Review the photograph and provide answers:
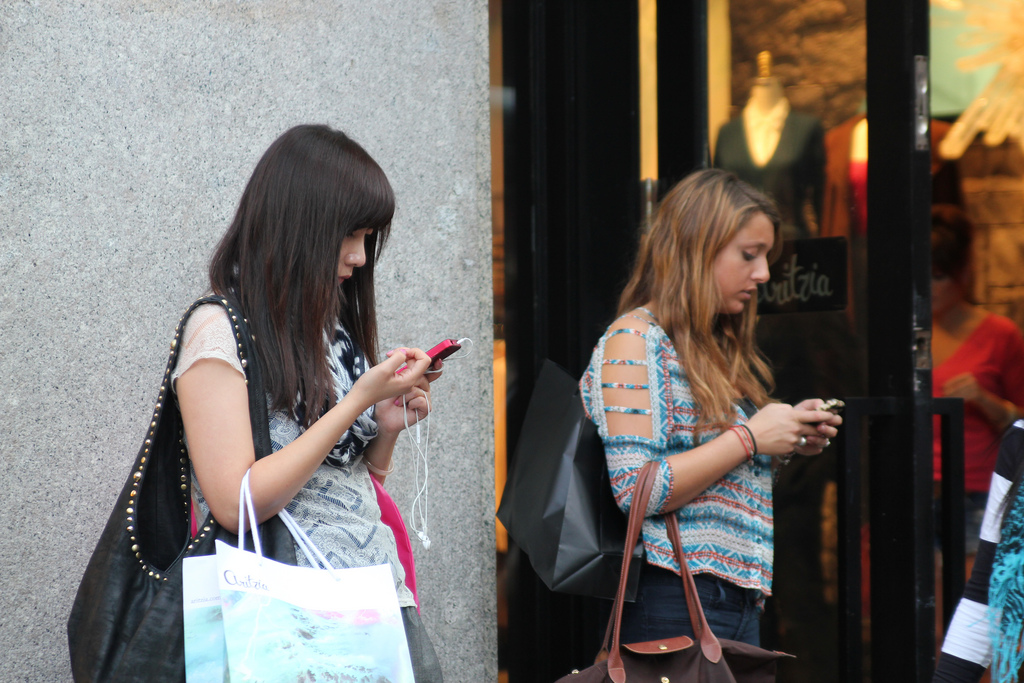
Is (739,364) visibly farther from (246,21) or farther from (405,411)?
(246,21)

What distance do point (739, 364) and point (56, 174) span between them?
1.89 m

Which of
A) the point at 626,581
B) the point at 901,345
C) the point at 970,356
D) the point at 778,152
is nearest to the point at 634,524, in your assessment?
the point at 626,581

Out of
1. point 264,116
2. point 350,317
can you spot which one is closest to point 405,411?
point 350,317

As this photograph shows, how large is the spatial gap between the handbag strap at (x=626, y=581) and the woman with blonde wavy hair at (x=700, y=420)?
3cm

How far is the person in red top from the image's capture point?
316 centimetres

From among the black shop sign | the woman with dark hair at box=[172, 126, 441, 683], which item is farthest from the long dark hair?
the black shop sign

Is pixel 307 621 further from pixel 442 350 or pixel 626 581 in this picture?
pixel 626 581

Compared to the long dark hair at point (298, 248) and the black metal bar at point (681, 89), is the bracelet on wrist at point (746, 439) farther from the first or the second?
the black metal bar at point (681, 89)

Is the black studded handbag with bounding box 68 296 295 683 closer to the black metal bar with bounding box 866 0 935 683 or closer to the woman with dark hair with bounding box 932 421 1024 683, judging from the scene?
the woman with dark hair with bounding box 932 421 1024 683

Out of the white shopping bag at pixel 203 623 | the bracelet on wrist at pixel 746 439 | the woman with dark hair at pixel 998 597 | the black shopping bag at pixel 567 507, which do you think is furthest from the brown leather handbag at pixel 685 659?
the white shopping bag at pixel 203 623

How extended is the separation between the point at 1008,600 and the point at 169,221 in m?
2.20

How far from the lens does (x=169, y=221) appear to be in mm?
2666

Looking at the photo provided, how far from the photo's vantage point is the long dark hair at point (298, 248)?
1.88 meters

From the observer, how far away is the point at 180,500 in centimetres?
Answer: 187
